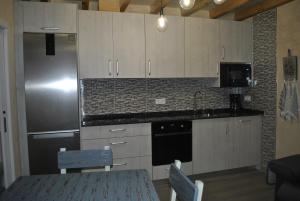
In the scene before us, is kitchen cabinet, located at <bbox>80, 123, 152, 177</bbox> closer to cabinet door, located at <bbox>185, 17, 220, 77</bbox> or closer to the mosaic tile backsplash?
the mosaic tile backsplash

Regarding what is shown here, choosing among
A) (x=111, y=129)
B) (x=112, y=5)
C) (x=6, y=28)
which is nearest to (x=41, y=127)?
(x=111, y=129)

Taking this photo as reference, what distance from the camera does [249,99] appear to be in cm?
423

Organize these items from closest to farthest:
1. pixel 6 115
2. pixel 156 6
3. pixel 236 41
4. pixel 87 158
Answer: pixel 87 158, pixel 6 115, pixel 156 6, pixel 236 41

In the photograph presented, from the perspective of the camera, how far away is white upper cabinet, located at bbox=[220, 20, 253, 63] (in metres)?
3.94

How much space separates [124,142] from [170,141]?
632mm

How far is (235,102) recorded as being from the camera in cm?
435

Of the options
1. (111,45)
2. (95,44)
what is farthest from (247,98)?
→ (95,44)

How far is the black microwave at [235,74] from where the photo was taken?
3.94 metres

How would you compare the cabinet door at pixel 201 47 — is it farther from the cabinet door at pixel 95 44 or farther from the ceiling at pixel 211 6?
the cabinet door at pixel 95 44

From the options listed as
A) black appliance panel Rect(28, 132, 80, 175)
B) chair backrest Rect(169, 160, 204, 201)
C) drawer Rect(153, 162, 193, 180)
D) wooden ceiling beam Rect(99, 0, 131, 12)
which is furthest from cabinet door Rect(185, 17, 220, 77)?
chair backrest Rect(169, 160, 204, 201)

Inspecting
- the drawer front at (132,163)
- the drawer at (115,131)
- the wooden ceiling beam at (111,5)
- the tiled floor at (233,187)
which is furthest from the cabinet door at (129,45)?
the tiled floor at (233,187)

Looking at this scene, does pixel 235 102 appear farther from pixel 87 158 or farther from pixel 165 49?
pixel 87 158

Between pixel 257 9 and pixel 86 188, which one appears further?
pixel 257 9

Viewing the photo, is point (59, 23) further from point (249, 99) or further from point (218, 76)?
point (249, 99)
